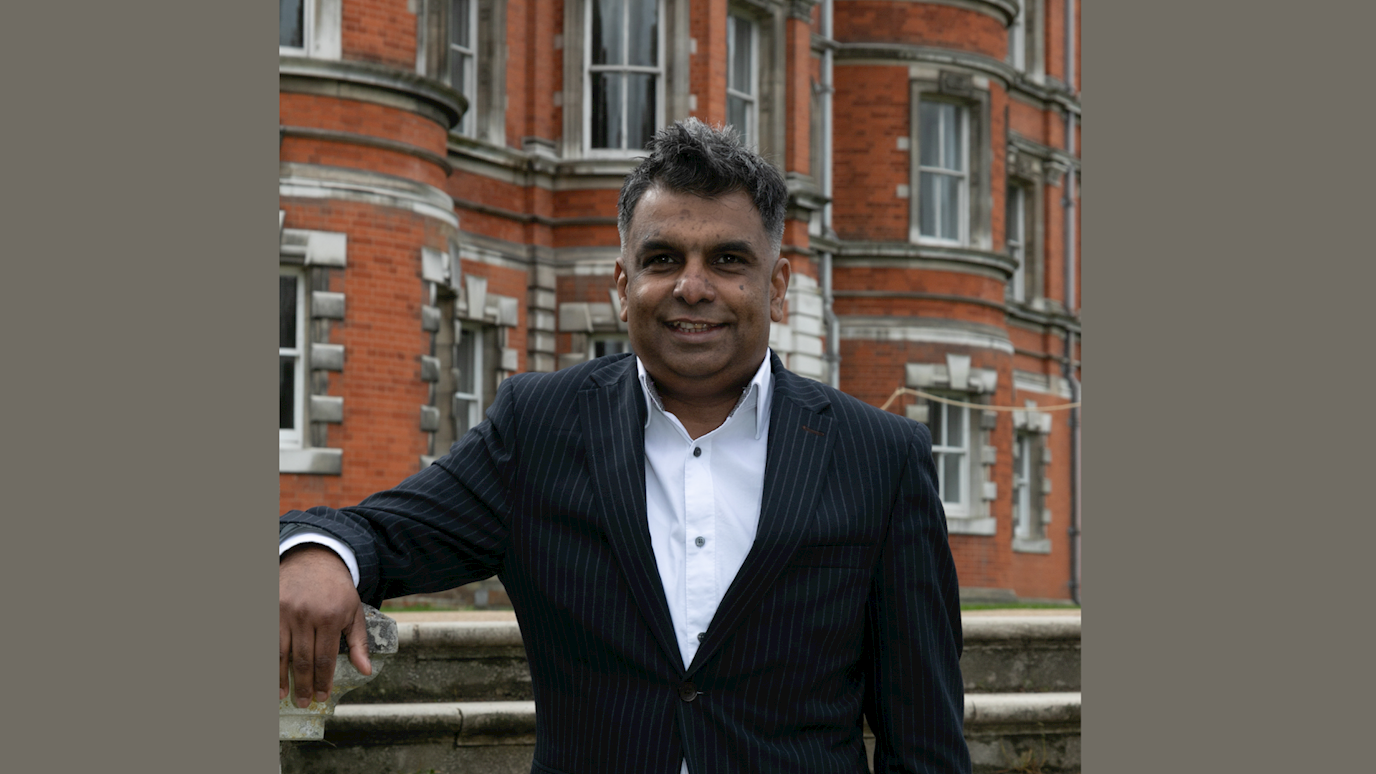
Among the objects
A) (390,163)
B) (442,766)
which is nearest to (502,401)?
(442,766)

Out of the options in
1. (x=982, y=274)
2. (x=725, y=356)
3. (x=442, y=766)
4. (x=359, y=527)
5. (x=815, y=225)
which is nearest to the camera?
(x=359, y=527)

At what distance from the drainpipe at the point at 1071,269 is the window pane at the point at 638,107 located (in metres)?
12.5

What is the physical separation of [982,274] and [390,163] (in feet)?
36.8

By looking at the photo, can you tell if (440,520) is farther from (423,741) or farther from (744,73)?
(744,73)

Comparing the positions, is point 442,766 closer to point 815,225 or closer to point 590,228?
point 590,228

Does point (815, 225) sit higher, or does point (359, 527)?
point (815, 225)

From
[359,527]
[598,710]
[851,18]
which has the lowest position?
[598,710]

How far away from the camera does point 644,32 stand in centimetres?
1638

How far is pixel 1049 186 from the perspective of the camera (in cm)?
2636

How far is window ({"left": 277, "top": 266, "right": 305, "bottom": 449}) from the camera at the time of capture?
12789mm

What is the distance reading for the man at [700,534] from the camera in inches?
122

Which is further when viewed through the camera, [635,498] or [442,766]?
[442,766]

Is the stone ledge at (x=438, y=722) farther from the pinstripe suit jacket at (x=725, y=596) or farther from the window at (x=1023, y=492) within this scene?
the window at (x=1023, y=492)

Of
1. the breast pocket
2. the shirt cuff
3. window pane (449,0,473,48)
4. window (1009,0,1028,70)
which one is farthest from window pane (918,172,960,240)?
the shirt cuff
